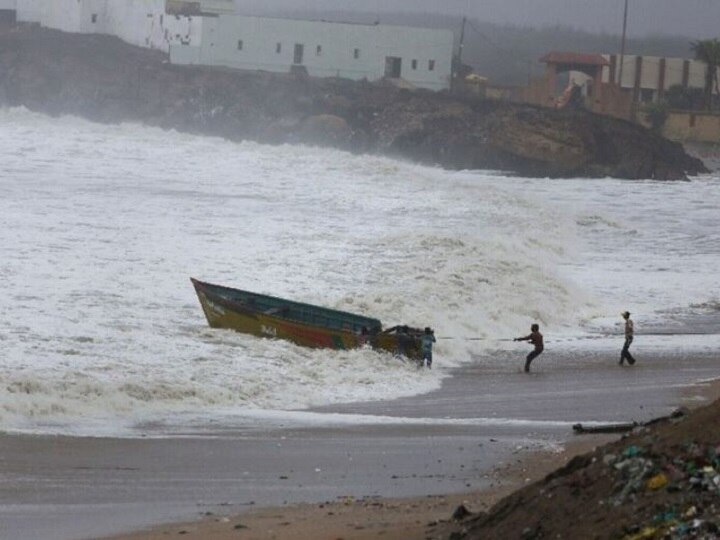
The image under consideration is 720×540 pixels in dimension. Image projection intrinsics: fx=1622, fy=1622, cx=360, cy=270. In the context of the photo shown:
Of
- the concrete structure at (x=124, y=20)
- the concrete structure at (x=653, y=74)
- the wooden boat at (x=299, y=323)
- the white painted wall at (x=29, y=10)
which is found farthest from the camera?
the concrete structure at (x=653, y=74)

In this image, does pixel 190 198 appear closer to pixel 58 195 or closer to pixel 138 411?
pixel 58 195

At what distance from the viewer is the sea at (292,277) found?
62.8 feet

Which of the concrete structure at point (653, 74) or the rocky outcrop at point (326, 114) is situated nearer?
the rocky outcrop at point (326, 114)

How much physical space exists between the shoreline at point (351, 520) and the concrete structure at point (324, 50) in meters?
81.1

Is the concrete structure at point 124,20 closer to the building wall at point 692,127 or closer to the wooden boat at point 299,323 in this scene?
the building wall at point 692,127

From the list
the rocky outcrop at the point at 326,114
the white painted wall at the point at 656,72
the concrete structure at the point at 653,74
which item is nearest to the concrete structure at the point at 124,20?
the rocky outcrop at the point at 326,114

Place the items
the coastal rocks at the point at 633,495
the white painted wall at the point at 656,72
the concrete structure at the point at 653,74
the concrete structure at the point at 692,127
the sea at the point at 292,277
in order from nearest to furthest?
the coastal rocks at the point at 633,495, the sea at the point at 292,277, the concrete structure at the point at 692,127, the concrete structure at the point at 653,74, the white painted wall at the point at 656,72

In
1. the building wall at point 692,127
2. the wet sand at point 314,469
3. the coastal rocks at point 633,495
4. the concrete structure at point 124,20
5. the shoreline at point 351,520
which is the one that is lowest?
the building wall at point 692,127

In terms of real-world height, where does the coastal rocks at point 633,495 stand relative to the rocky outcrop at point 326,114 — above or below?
above

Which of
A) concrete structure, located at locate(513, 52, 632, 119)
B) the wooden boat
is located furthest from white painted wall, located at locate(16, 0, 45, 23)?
the wooden boat

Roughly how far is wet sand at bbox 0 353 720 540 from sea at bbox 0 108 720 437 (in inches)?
41.6

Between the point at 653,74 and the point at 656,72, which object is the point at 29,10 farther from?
the point at 656,72

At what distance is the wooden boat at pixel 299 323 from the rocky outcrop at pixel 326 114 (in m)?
57.3

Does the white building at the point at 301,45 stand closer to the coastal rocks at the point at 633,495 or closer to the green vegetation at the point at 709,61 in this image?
the green vegetation at the point at 709,61
